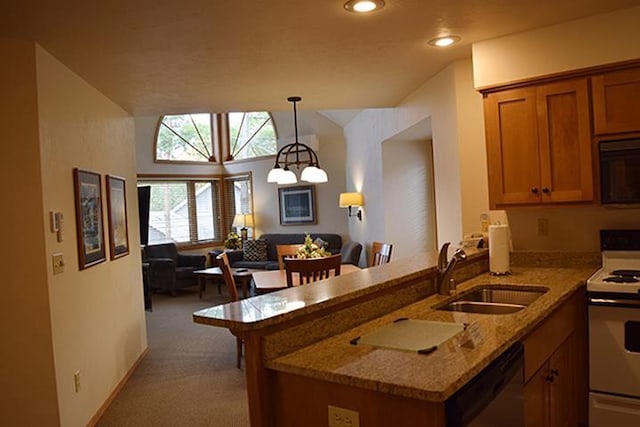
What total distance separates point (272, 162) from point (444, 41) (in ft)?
21.0

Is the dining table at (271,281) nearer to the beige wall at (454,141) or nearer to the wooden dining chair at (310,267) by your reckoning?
the wooden dining chair at (310,267)

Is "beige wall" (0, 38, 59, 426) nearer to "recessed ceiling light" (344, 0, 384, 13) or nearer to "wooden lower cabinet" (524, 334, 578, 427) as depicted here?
"recessed ceiling light" (344, 0, 384, 13)

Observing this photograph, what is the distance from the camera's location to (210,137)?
984 cm

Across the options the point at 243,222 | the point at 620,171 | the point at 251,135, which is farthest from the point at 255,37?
the point at 251,135

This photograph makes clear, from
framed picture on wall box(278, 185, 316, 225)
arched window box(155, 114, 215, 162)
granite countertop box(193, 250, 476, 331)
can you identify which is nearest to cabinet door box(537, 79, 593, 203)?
granite countertop box(193, 250, 476, 331)

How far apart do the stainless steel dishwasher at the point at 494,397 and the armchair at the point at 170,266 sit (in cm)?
684

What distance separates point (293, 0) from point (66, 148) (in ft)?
5.78

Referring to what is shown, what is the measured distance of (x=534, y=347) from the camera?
80.4 inches

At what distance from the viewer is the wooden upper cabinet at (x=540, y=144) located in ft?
9.31

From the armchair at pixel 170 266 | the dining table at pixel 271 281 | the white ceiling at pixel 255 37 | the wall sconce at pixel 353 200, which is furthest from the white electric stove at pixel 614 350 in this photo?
the armchair at pixel 170 266

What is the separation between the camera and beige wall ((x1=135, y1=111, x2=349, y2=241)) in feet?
28.1

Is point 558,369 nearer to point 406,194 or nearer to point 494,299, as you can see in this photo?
point 494,299

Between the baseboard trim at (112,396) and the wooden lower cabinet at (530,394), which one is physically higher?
the wooden lower cabinet at (530,394)

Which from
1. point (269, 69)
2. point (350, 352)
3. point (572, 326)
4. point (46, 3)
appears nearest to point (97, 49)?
point (46, 3)
